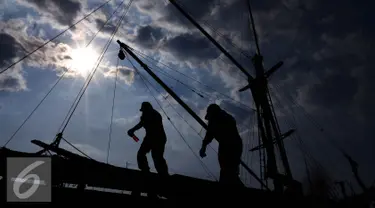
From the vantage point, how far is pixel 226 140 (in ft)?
23.0

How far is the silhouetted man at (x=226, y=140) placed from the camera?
6.82 meters

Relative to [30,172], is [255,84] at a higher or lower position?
higher

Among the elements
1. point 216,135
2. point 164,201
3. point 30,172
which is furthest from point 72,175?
point 216,135

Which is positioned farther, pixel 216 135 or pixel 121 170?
pixel 216 135

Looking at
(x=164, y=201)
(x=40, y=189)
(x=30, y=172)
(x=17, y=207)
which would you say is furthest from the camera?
(x=164, y=201)

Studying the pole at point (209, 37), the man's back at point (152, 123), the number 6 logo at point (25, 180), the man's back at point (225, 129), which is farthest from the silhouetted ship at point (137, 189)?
the pole at point (209, 37)

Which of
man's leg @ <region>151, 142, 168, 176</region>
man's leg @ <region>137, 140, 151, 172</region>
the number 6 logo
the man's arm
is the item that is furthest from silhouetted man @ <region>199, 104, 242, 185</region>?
the number 6 logo

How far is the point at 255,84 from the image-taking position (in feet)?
98.6

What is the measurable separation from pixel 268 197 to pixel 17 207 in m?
5.03

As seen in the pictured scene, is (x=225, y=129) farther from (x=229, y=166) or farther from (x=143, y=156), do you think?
(x=143, y=156)

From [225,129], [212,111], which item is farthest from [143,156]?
[225,129]

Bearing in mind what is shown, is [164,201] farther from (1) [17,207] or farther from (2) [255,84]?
(2) [255,84]

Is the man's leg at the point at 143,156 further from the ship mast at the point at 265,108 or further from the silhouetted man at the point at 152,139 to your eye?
the ship mast at the point at 265,108

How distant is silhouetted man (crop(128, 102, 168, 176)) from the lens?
7.54 metres
